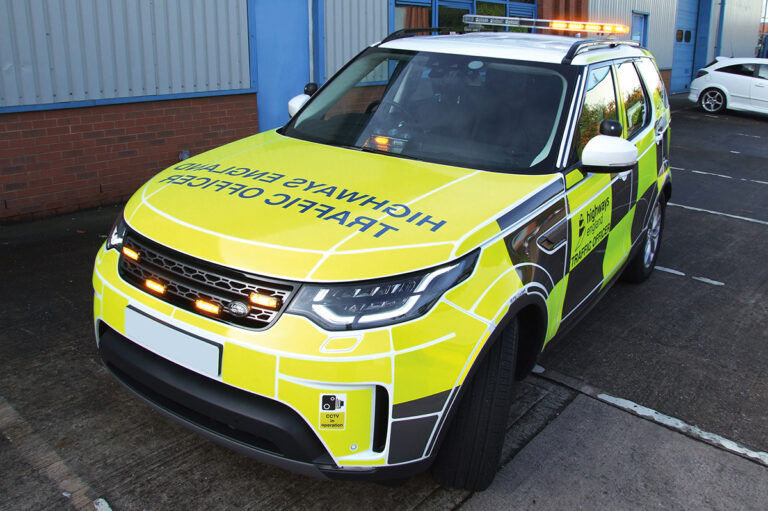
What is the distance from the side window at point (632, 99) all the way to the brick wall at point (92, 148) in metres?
5.00

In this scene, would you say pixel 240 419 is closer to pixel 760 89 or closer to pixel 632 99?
pixel 632 99

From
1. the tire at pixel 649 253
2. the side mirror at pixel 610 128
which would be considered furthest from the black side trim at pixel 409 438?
the tire at pixel 649 253

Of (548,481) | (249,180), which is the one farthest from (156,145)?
(548,481)

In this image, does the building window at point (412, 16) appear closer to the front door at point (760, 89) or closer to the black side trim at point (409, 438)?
the black side trim at point (409, 438)

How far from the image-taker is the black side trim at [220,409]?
238cm

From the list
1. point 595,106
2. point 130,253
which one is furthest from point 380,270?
point 595,106

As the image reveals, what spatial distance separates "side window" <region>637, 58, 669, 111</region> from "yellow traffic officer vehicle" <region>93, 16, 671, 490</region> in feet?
4.43

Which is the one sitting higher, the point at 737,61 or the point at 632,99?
the point at 632,99

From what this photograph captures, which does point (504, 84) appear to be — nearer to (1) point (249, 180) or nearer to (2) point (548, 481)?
(1) point (249, 180)

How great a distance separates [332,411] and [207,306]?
60cm

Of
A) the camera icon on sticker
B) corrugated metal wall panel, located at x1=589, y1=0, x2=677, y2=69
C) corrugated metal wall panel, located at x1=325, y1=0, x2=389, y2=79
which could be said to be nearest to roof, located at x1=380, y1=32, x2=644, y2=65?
the camera icon on sticker

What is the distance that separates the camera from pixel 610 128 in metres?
3.76

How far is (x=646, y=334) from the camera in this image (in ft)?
15.4

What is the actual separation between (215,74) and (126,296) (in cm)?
588
